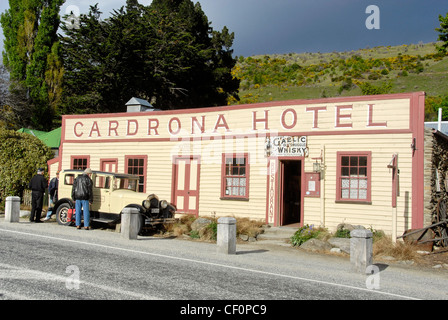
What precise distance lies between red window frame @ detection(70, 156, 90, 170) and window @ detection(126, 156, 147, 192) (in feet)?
7.49

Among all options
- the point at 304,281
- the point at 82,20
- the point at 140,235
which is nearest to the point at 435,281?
the point at 304,281

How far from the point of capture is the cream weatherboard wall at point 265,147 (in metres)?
14.0

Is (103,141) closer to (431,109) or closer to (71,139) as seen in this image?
(71,139)

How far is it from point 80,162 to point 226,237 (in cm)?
1146

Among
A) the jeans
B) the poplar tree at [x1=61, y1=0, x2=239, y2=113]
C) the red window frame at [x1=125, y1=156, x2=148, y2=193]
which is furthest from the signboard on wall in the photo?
the poplar tree at [x1=61, y1=0, x2=239, y2=113]

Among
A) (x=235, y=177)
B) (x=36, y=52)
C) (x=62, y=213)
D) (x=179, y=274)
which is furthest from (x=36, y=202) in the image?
(x=36, y=52)

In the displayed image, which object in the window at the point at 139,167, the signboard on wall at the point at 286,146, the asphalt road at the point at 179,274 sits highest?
the signboard on wall at the point at 286,146

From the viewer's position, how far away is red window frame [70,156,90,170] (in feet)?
66.0

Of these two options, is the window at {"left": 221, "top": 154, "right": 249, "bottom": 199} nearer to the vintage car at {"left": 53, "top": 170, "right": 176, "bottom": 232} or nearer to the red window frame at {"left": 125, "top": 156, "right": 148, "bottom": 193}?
the vintage car at {"left": 53, "top": 170, "right": 176, "bottom": 232}

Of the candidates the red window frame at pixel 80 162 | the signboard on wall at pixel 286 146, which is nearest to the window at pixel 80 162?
the red window frame at pixel 80 162

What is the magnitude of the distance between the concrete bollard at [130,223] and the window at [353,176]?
6.56m

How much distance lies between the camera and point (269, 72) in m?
76.5

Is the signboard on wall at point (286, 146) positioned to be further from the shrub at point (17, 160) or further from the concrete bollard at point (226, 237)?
the shrub at point (17, 160)

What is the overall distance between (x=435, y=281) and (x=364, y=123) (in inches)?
258
